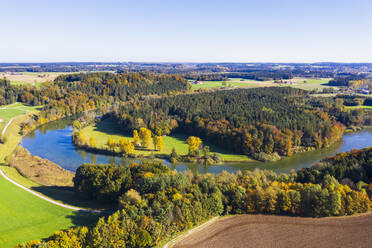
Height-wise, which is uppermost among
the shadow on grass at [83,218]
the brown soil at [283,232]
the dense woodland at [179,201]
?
the dense woodland at [179,201]

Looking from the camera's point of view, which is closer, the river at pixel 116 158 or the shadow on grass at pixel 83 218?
the shadow on grass at pixel 83 218

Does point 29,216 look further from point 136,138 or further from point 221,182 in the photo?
point 136,138

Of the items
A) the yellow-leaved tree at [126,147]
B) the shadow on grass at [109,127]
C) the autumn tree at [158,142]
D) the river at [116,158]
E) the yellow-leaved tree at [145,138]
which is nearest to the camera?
the river at [116,158]

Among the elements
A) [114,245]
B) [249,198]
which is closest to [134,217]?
[114,245]

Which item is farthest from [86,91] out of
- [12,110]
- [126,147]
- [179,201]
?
[179,201]

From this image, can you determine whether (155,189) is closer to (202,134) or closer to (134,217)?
(134,217)

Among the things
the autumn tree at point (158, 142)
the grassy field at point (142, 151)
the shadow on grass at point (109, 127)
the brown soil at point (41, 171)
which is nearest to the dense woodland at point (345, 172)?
the grassy field at point (142, 151)

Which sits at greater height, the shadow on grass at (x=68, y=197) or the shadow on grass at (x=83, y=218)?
the shadow on grass at (x=83, y=218)

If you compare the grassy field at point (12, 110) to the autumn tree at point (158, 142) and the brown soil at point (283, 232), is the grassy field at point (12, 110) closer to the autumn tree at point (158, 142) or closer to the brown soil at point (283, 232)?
the autumn tree at point (158, 142)
